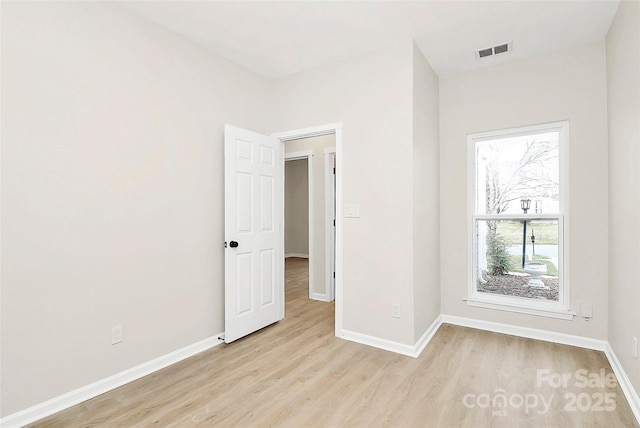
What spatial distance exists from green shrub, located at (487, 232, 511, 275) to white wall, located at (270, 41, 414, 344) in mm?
1214

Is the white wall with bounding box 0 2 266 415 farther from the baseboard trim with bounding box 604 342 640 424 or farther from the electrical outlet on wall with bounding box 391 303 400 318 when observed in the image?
the baseboard trim with bounding box 604 342 640 424

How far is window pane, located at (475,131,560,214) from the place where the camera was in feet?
10.4

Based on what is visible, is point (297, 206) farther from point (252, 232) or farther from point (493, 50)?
point (493, 50)

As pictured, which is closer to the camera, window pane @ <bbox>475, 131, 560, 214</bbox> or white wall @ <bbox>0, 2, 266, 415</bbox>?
white wall @ <bbox>0, 2, 266, 415</bbox>

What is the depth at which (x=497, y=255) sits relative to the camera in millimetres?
3471

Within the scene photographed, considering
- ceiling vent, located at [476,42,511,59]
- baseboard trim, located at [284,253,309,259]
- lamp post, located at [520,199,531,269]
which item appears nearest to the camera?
ceiling vent, located at [476,42,511,59]

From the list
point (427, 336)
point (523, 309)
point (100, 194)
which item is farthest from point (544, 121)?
point (100, 194)

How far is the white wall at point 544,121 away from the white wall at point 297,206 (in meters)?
6.14

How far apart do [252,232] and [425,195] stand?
176 centimetres

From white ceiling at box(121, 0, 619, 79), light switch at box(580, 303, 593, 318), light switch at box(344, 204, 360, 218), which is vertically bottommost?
light switch at box(580, 303, 593, 318)

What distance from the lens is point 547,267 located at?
3.21m

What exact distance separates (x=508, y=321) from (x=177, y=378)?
10.2 feet

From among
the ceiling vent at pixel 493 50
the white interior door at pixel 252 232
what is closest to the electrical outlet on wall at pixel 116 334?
the white interior door at pixel 252 232

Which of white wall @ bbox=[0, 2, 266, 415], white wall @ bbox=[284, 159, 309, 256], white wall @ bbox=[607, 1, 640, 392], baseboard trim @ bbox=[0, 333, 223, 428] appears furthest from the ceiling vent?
white wall @ bbox=[284, 159, 309, 256]
